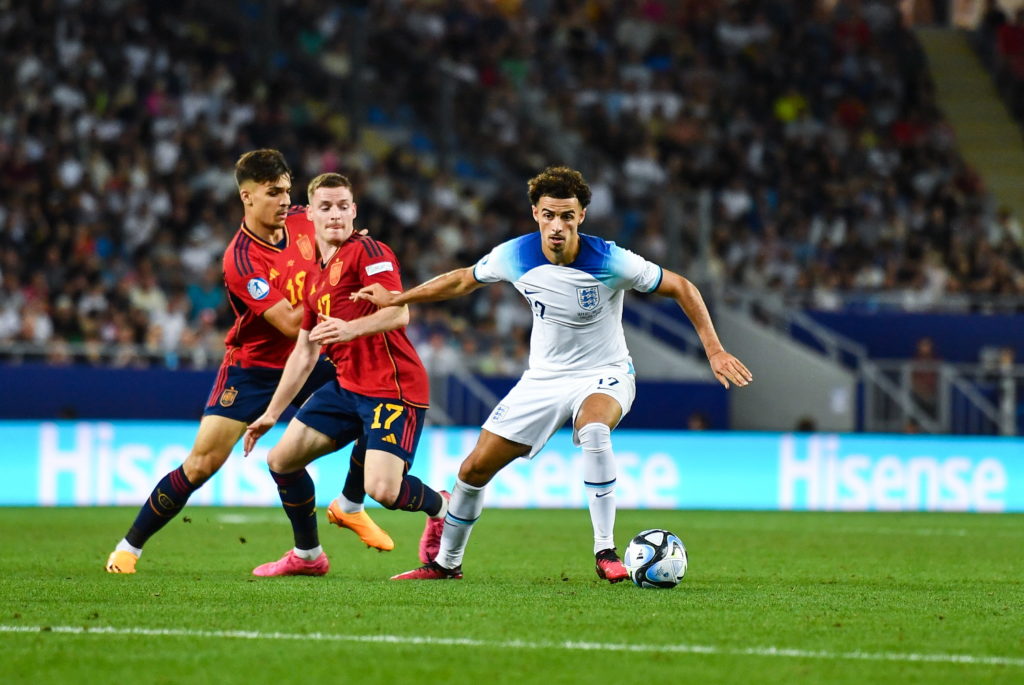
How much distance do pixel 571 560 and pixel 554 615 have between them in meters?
3.59

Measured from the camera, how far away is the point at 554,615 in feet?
22.2

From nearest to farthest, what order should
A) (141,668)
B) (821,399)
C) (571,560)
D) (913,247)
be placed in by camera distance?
(141,668)
(571,560)
(821,399)
(913,247)

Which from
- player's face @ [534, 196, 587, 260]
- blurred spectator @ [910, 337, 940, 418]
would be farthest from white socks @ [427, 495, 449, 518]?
blurred spectator @ [910, 337, 940, 418]

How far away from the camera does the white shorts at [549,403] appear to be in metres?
8.18

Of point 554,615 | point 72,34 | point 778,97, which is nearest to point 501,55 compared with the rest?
point 778,97

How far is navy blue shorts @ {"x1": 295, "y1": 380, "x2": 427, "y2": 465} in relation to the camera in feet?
27.9

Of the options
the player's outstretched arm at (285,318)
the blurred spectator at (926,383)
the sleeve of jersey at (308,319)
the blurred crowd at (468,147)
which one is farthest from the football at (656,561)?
the blurred spectator at (926,383)

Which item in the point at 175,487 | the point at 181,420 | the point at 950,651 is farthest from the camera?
the point at 181,420

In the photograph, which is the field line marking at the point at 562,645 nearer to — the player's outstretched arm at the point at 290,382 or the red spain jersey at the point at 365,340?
the player's outstretched arm at the point at 290,382

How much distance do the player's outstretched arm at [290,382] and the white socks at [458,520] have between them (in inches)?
42.0

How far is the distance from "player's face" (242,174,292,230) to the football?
2.86 metres

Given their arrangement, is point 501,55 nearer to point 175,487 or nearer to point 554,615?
point 175,487

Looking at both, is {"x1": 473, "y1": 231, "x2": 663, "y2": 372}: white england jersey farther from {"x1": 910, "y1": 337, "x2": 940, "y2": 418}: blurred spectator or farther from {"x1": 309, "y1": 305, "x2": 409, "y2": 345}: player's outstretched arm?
{"x1": 910, "y1": 337, "x2": 940, "y2": 418}: blurred spectator

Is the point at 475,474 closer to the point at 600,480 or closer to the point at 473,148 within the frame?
the point at 600,480
